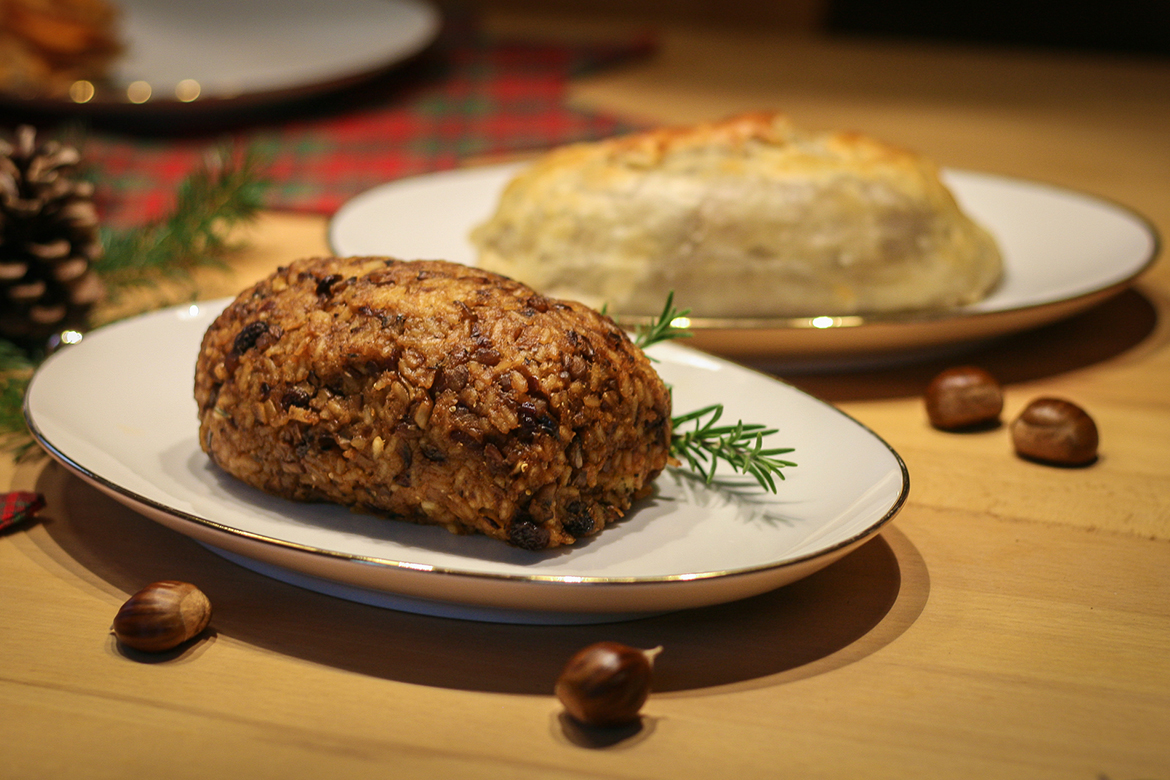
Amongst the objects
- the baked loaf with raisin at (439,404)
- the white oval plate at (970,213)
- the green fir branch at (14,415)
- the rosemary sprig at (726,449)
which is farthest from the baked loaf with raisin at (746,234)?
the green fir branch at (14,415)

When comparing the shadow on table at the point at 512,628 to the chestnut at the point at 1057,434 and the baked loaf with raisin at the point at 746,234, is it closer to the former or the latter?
the chestnut at the point at 1057,434

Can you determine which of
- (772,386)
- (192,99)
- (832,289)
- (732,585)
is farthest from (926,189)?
(192,99)

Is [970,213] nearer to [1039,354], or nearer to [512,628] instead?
[1039,354]

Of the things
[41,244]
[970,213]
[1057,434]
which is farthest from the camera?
[970,213]

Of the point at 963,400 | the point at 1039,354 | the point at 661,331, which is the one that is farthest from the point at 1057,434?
the point at 661,331

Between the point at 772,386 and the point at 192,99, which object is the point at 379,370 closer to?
the point at 772,386

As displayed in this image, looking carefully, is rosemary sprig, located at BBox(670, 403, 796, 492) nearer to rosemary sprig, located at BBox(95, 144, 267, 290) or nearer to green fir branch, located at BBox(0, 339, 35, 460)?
green fir branch, located at BBox(0, 339, 35, 460)
